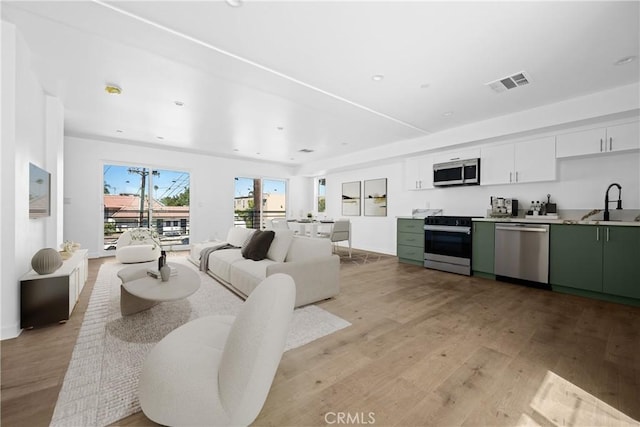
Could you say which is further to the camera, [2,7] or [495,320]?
[495,320]

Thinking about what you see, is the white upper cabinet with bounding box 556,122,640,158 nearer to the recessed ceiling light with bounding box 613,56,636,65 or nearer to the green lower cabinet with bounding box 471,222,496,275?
the recessed ceiling light with bounding box 613,56,636,65

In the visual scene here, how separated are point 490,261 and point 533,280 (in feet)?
1.91

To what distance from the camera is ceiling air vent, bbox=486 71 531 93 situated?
2894 millimetres

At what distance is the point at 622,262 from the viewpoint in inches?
121

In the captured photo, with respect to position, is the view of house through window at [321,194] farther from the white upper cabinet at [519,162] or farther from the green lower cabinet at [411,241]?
the white upper cabinet at [519,162]

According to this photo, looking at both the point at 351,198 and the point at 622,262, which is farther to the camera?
the point at 351,198

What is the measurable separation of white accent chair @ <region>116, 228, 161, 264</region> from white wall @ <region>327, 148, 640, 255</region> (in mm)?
4955

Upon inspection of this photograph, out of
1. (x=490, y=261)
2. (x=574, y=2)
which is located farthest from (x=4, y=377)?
(x=490, y=261)

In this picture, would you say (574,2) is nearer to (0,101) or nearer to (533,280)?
(533,280)

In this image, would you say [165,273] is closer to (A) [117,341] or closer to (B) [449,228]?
(A) [117,341]

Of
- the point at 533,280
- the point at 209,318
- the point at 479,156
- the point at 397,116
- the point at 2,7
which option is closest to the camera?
the point at 209,318

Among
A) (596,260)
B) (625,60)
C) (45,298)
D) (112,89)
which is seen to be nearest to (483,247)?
(596,260)

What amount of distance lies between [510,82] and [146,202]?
24.2 feet

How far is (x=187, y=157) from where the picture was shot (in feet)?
22.5
